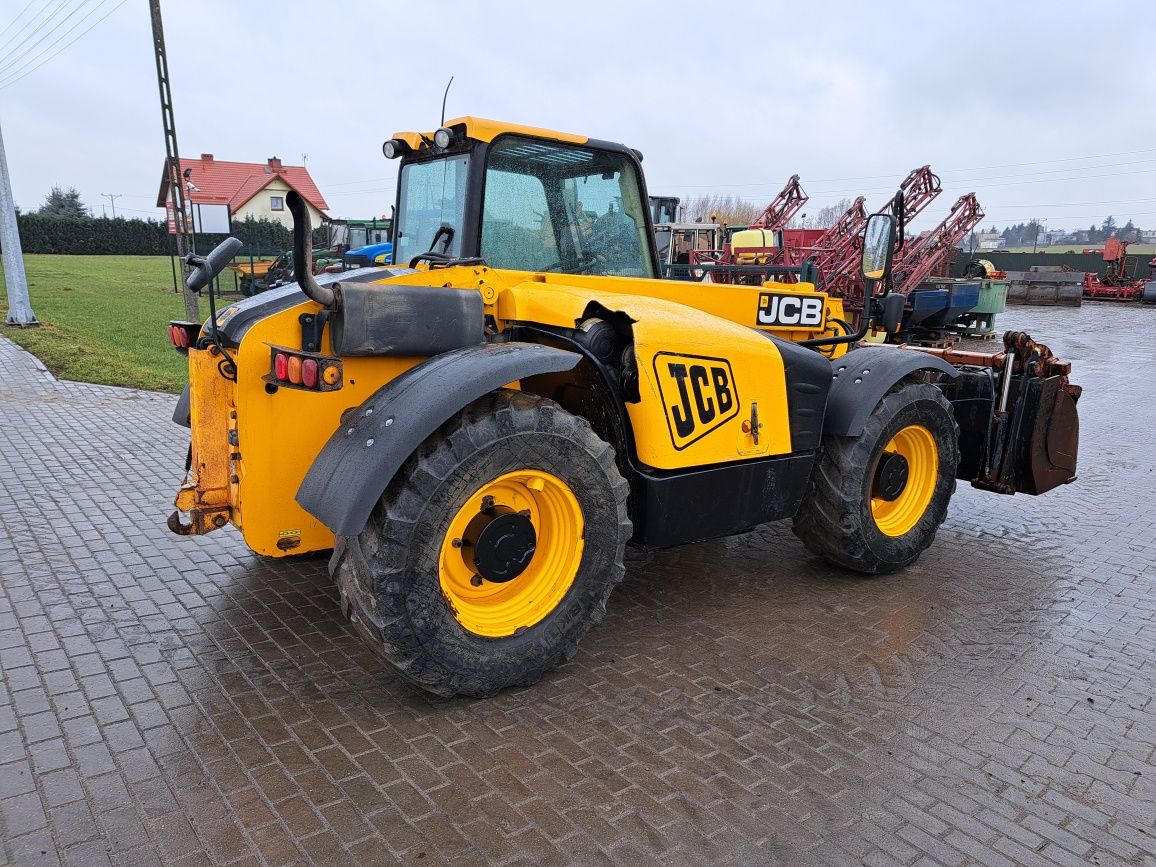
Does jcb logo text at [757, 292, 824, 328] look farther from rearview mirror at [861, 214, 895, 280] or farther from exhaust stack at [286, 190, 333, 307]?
exhaust stack at [286, 190, 333, 307]

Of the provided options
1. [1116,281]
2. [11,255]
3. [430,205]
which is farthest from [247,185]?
[430,205]

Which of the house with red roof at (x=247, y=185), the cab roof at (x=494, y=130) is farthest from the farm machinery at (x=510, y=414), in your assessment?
the house with red roof at (x=247, y=185)

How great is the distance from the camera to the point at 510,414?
131 inches

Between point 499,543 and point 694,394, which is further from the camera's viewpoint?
point 694,394

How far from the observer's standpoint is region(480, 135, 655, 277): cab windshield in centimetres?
408

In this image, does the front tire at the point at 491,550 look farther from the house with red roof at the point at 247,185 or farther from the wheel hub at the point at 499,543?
the house with red roof at the point at 247,185

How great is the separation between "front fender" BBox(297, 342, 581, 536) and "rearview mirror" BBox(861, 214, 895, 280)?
223 centimetres

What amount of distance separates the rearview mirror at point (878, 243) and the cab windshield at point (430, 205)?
2.34m

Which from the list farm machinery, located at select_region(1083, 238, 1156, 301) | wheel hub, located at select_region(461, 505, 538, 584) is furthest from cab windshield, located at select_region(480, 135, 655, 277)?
farm machinery, located at select_region(1083, 238, 1156, 301)

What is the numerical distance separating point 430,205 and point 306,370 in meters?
1.64

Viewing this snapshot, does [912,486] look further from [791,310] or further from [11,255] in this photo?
[11,255]

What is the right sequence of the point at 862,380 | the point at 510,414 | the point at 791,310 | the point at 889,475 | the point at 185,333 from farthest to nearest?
the point at 791,310 → the point at 889,475 → the point at 862,380 → the point at 185,333 → the point at 510,414

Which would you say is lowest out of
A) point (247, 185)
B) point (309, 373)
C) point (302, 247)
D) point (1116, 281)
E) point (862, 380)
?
point (1116, 281)

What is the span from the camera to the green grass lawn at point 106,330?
1091 cm
